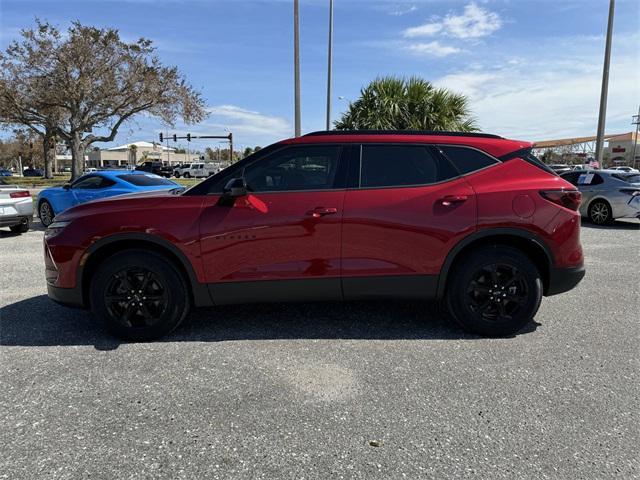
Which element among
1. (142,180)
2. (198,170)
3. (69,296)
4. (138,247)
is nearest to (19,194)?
(142,180)

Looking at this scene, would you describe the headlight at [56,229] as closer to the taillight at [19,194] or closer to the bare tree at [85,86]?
the taillight at [19,194]

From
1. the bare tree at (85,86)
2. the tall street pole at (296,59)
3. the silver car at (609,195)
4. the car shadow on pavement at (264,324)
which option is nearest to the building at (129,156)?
the bare tree at (85,86)

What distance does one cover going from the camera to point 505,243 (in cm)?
397

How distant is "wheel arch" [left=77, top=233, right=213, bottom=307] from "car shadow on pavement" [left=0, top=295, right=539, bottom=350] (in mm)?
389

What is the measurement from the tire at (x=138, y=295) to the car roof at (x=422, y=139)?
154 cm

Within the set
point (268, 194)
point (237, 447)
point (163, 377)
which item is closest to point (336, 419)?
point (237, 447)

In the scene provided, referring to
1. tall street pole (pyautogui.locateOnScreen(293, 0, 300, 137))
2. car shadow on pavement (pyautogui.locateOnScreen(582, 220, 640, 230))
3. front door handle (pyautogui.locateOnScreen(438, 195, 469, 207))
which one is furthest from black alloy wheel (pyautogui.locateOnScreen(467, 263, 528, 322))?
tall street pole (pyautogui.locateOnScreen(293, 0, 300, 137))

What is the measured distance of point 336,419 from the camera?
2725 mm

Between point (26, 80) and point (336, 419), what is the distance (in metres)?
32.5

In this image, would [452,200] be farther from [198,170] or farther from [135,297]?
[198,170]

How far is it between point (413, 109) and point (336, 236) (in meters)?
13.2

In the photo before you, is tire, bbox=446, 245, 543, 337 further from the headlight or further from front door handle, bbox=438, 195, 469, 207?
the headlight

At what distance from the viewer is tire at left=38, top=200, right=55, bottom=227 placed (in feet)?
35.3

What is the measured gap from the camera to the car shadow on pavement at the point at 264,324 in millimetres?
3959
